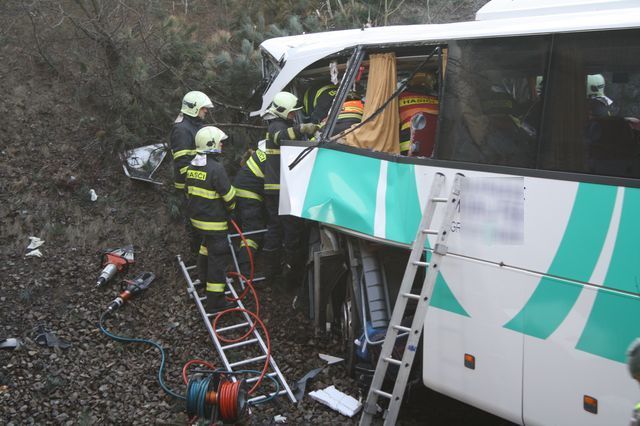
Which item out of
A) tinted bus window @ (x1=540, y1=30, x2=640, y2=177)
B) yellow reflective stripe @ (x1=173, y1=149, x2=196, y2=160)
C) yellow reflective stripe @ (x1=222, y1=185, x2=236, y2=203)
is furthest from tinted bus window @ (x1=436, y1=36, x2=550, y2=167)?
yellow reflective stripe @ (x1=173, y1=149, x2=196, y2=160)

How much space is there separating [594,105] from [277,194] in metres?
3.88

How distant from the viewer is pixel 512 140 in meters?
4.11

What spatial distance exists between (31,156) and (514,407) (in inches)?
297

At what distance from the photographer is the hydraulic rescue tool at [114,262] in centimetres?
704

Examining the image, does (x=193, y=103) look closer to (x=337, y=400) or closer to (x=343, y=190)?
(x=343, y=190)

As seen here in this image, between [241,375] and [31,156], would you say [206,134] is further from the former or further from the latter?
[31,156]

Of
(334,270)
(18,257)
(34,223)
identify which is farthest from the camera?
(34,223)

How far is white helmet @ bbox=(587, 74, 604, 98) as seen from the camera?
12.2 feet

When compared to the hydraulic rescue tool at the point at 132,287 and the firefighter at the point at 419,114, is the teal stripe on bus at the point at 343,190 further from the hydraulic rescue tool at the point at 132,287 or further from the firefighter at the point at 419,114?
the hydraulic rescue tool at the point at 132,287

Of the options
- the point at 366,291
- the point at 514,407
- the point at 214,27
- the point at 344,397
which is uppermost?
the point at 214,27

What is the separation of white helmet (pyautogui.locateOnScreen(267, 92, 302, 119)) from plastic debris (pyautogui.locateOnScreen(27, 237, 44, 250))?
127 inches

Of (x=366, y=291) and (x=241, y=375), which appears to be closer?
(x=366, y=291)

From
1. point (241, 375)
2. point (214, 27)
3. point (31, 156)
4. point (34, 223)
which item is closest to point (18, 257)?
point (34, 223)

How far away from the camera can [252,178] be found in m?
7.23
